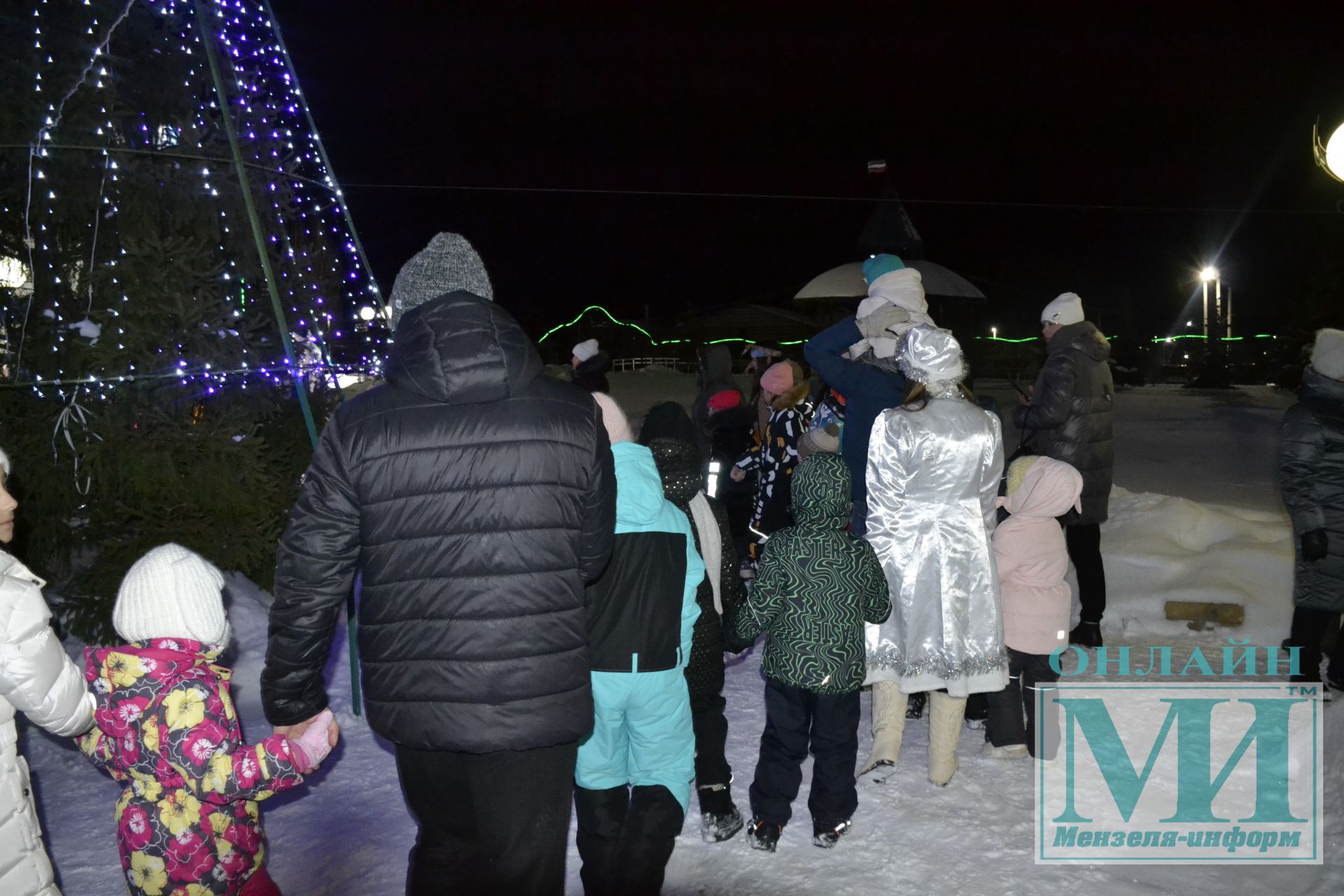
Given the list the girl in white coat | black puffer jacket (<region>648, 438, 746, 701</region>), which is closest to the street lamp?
black puffer jacket (<region>648, 438, 746, 701</region>)

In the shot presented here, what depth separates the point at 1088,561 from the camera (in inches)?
226

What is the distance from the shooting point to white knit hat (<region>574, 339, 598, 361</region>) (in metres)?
7.46

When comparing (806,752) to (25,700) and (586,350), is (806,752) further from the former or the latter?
(586,350)

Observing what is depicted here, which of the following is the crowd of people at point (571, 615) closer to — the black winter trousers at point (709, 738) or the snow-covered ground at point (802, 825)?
the black winter trousers at point (709, 738)

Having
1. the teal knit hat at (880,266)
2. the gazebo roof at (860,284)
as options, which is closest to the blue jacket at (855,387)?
the teal knit hat at (880,266)

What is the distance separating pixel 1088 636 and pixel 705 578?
3215mm

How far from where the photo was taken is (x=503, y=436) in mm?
2316

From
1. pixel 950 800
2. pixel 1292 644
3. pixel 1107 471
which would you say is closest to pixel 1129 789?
pixel 950 800

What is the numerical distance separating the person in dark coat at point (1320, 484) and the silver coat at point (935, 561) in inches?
78.1

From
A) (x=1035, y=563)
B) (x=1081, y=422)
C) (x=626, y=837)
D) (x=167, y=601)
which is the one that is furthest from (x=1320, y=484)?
(x=167, y=601)

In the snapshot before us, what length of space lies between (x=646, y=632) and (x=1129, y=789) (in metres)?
2.30

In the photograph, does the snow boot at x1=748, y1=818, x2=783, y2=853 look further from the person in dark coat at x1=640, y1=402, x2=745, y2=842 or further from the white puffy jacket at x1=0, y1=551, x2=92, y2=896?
the white puffy jacket at x1=0, y1=551, x2=92, y2=896

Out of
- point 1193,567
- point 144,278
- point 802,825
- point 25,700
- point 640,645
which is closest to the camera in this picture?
point 25,700

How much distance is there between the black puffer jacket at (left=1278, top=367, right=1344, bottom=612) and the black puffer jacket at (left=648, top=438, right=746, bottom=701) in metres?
3.05
